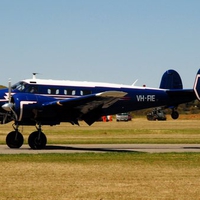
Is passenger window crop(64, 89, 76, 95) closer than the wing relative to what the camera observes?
Result: No

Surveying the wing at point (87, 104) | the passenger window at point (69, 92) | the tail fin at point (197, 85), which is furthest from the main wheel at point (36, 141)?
the tail fin at point (197, 85)

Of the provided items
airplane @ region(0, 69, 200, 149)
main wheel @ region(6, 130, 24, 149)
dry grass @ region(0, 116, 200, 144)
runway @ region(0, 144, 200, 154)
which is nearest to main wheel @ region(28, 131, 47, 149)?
airplane @ region(0, 69, 200, 149)

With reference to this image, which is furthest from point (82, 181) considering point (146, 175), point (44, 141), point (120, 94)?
point (44, 141)

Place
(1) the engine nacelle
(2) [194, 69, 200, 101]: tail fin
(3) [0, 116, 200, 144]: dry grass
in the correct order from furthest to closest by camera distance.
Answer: (3) [0, 116, 200, 144]: dry grass → (2) [194, 69, 200, 101]: tail fin → (1) the engine nacelle

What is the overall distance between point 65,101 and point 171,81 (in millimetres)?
11830

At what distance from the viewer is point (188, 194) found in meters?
15.5

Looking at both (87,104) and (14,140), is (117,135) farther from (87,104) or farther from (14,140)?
(87,104)

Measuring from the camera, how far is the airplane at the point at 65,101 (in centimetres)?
2998

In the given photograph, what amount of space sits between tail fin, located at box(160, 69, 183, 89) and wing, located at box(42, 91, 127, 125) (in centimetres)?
843

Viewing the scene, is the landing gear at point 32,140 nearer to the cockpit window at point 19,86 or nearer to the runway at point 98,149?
the runway at point 98,149

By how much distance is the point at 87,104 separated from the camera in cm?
3030

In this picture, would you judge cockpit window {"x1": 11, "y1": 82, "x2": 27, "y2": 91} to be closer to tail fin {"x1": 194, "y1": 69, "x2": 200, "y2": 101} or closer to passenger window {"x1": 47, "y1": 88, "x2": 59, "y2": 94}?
passenger window {"x1": 47, "y1": 88, "x2": 59, "y2": 94}

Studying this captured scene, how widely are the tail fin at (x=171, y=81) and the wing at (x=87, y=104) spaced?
843cm

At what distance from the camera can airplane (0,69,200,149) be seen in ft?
98.4
